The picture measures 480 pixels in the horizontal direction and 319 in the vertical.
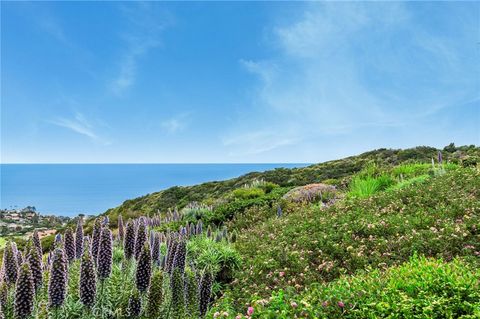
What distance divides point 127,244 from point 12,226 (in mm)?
23878

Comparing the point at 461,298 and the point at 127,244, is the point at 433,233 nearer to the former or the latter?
the point at 461,298

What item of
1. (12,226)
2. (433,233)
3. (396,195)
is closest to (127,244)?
(433,233)

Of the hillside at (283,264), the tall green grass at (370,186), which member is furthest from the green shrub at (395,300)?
the tall green grass at (370,186)

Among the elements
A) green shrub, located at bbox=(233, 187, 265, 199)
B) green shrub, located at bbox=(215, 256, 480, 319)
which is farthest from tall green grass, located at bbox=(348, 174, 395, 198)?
green shrub, located at bbox=(215, 256, 480, 319)

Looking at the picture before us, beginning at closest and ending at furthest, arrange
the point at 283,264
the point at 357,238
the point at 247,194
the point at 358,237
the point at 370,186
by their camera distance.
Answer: the point at 283,264 < the point at 357,238 < the point at 358,237 < the point at 370,186 < the point at 247,194

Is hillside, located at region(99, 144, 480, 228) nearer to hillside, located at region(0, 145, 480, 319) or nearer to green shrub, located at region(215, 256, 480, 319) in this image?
hillside, located at region(0, 145, 480, 319)

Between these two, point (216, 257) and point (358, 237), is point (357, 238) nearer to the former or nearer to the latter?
point (358, 237)

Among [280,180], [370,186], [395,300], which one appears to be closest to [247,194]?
[370,186]

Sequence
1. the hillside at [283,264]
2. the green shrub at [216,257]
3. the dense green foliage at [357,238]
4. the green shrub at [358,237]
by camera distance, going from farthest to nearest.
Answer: the green shrub at [216,257]
the green shrub at [358,237]
the dense green foliage at [357,238]
the hillside at [283,264]

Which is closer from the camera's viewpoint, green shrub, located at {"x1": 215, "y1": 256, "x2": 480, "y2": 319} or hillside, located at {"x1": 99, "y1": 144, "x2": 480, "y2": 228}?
green shrub, located at {"x1": 215, "y1": 256, "x2": 480, "y2": 319}

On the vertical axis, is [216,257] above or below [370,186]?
below

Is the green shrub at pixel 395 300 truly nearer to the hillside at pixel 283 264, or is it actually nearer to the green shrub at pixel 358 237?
the hillside at pixel 283 264

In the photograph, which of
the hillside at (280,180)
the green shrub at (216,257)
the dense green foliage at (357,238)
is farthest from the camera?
the hillside at (280,180)

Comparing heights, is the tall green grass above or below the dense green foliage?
above
